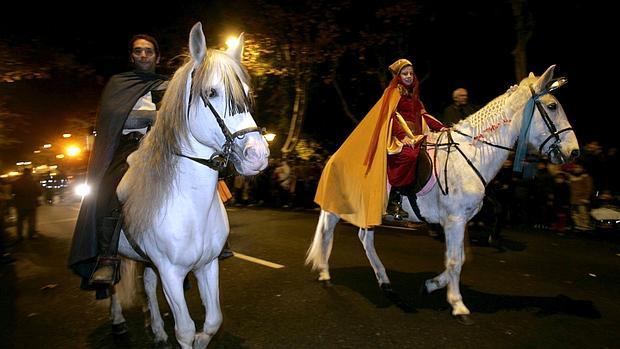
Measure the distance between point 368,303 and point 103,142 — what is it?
3293 mm

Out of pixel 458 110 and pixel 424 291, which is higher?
pixel 458 110

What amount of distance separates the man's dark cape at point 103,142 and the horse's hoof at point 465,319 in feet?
11.4

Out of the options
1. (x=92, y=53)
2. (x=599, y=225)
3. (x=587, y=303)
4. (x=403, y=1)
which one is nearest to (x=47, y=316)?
(x=587, y=303)

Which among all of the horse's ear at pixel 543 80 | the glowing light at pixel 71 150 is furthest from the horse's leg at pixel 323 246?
the glowing light at pixel 71 150

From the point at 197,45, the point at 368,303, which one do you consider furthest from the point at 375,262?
the point at 197,45

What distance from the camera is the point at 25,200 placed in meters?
10.2

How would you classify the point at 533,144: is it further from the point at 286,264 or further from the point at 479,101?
the point at 479,101

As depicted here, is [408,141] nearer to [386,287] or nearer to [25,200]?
[386,287]

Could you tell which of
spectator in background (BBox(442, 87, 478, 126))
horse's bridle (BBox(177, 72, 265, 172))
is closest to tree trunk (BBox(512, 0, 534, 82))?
spectator in background (BBox(442, 87, 478, 126))

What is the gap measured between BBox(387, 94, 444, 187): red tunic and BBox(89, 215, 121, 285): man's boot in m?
3.01

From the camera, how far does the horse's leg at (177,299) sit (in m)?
2.81

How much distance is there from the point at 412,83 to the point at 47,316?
5026 millimetres

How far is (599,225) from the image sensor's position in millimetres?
8820

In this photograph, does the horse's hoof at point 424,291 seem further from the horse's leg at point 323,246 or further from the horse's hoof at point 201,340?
the horse's hoof at point 201,340
